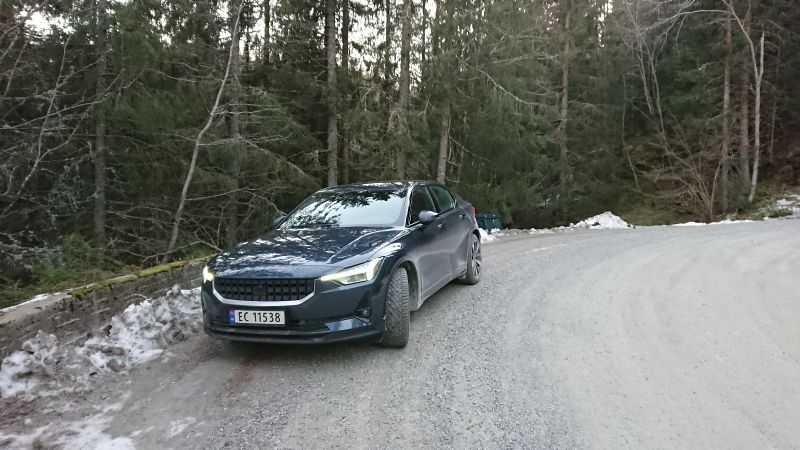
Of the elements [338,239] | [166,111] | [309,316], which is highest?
[166,111]

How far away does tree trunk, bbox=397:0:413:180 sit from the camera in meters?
13.9

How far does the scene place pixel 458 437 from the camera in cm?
303

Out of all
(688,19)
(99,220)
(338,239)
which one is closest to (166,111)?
(99,220)

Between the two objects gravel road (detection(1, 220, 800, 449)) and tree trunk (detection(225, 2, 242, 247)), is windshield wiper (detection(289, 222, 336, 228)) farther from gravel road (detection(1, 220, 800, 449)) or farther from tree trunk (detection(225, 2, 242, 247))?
tree trunk (detection(225, 2, 242, 247))

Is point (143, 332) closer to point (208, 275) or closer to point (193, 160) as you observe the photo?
point (208, 275)

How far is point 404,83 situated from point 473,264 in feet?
29.0

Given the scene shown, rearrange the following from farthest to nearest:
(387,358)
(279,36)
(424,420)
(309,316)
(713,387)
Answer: (279,36), (387,358), (309,316), (713,387), (424,420)

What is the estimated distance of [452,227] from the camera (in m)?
6.35

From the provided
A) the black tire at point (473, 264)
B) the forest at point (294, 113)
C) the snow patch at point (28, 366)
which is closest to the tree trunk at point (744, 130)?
the forest at point (294, 113)

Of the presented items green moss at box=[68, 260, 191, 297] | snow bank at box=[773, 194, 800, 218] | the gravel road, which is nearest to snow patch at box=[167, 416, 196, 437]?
the gravel road

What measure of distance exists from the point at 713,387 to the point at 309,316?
10.2ft

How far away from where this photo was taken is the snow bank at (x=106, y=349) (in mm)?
3705

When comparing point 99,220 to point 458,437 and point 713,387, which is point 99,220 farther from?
point 713,387

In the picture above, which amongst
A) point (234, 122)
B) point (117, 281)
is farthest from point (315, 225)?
point (234, 122)
